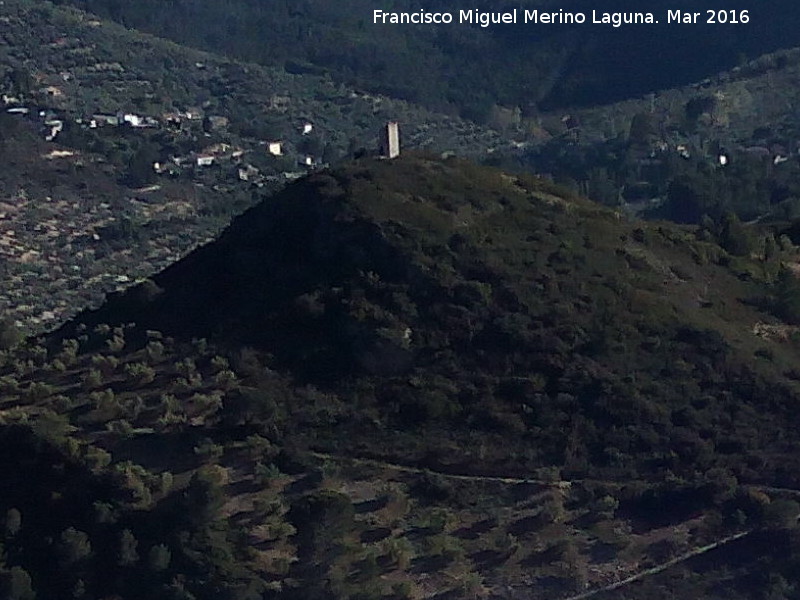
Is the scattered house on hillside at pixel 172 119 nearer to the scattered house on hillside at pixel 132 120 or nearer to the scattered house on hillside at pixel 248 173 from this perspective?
the scattered house on hillside at pixel 132 120

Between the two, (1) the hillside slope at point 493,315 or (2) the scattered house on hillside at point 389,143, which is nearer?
(1) the hillside slope at point 493,315

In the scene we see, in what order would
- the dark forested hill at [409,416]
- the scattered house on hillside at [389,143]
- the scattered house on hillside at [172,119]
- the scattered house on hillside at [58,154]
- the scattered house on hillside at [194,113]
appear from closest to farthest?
the dark forested hill at [409,416], the scattered house on hillside at [389,143], the scattered house on hillside at [58,154], the scattered house on hillside at [172,119], the scattered house on hillside at [194,113]

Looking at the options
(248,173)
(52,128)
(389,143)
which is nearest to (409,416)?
(389,143)

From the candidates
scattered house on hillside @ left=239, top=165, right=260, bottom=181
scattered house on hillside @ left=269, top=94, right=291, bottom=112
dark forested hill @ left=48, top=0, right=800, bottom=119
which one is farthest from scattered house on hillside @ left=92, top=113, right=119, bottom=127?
dark forested hill @ left=48, top=0, right=800, bottom=119

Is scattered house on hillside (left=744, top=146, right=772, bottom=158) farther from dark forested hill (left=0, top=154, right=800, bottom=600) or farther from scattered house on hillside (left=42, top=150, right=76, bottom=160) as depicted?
dark forested hill (left=0, top=154, right=800, bottom=600)

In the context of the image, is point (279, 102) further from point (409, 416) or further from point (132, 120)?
point (409, 416)

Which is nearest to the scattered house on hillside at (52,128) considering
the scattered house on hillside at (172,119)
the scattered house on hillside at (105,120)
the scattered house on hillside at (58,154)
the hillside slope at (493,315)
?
the scattered house on hillside at (58,154)

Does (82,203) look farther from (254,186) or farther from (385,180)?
(385,180)

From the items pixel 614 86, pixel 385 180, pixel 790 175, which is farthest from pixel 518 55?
pixel 385 180
